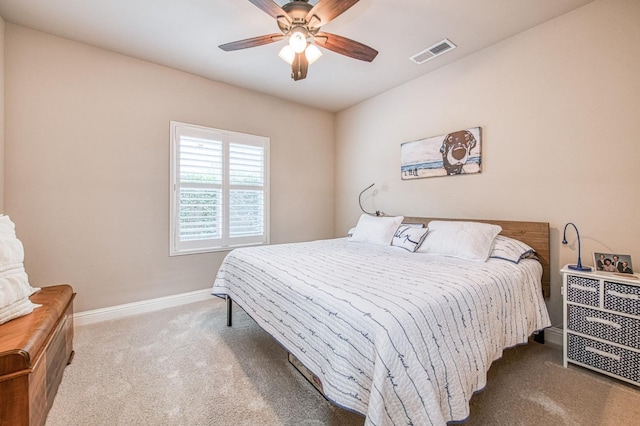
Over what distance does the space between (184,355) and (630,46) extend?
4.14 meters

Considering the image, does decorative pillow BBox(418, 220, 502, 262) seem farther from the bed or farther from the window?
the window

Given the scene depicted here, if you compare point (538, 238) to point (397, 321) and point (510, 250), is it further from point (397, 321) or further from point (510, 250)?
point (397, 321)

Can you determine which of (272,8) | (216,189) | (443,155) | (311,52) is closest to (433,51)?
(443,155)

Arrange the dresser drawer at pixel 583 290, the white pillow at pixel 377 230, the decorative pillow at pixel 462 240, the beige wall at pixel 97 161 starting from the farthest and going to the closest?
the white pillow at pixel 377 230
the beige wall at pixel 97 161
the decorative pillow at pixel 462 240
the dresser drawer at pixel 583 290

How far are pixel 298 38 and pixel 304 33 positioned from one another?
0.24ft

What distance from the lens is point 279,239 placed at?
4051 mm

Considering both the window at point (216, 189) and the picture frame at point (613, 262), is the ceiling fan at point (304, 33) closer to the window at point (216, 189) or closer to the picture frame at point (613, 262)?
the window at point (216, 189)

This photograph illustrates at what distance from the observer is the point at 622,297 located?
69.7 inches

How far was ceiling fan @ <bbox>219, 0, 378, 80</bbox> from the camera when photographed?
68.5 inches

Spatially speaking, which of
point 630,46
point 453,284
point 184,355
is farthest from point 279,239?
point 630,46

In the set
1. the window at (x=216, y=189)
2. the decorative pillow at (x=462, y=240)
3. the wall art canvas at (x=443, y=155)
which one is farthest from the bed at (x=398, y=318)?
the window at (x=216, y=189)

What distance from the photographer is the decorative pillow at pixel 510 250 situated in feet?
7.18

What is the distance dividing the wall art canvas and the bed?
907 millimetres

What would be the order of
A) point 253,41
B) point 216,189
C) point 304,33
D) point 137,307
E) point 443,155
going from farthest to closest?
point 216,189 → point 443,155 → point 137,307 → point 253,41 → point 304,33
